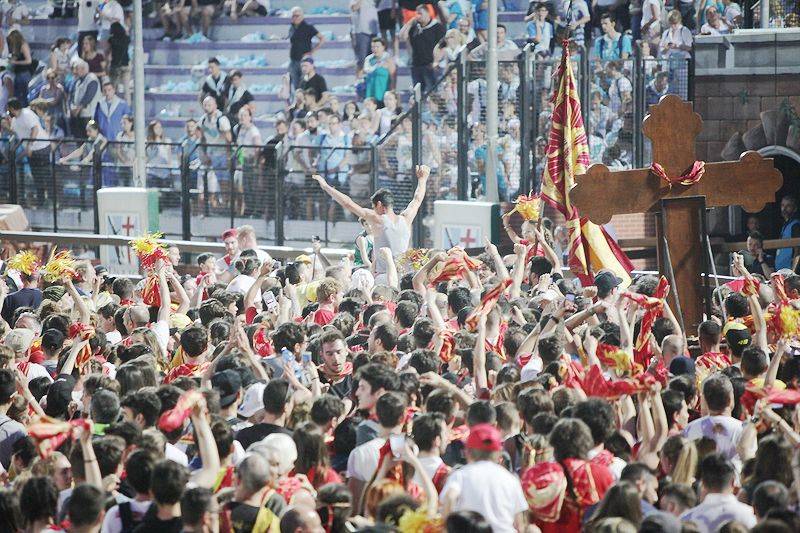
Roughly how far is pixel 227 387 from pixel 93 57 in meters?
19.4

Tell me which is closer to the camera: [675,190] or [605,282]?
[605,282]

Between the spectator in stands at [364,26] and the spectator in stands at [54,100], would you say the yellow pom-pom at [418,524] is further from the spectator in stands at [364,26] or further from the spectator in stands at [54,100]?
the spectator in stands at [54,100]

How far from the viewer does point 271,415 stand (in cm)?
797

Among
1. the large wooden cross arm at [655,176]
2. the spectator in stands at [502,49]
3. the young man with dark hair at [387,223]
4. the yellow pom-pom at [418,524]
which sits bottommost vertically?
the yellow pom-pom at [418,524]

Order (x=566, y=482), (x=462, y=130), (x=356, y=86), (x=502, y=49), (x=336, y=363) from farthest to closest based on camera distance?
(x=356, y=86) < (x=502, y=49) < (x=462, y=130) < (x=336, y=363) < (x=566, y=482)

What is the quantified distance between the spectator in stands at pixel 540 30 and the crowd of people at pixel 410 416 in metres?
9.54

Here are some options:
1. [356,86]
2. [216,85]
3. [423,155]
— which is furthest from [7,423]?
[216,85]

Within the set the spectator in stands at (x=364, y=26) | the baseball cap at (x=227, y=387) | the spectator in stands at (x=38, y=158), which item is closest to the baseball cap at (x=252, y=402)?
the baseball cap at (x=227, y=387)

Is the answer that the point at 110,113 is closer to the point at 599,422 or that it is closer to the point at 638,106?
the point at 638,106

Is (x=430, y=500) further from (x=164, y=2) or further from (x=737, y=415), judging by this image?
(x=164, y=2)

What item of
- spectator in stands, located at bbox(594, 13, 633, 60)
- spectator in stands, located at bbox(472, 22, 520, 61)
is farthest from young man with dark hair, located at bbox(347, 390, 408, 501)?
spectator in stands, located at bbox(594, 13, 633, 60)

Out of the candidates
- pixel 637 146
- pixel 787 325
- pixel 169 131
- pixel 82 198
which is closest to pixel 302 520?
pixel 787 325

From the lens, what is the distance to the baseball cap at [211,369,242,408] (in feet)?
27.4

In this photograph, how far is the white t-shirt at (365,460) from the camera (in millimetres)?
7328
